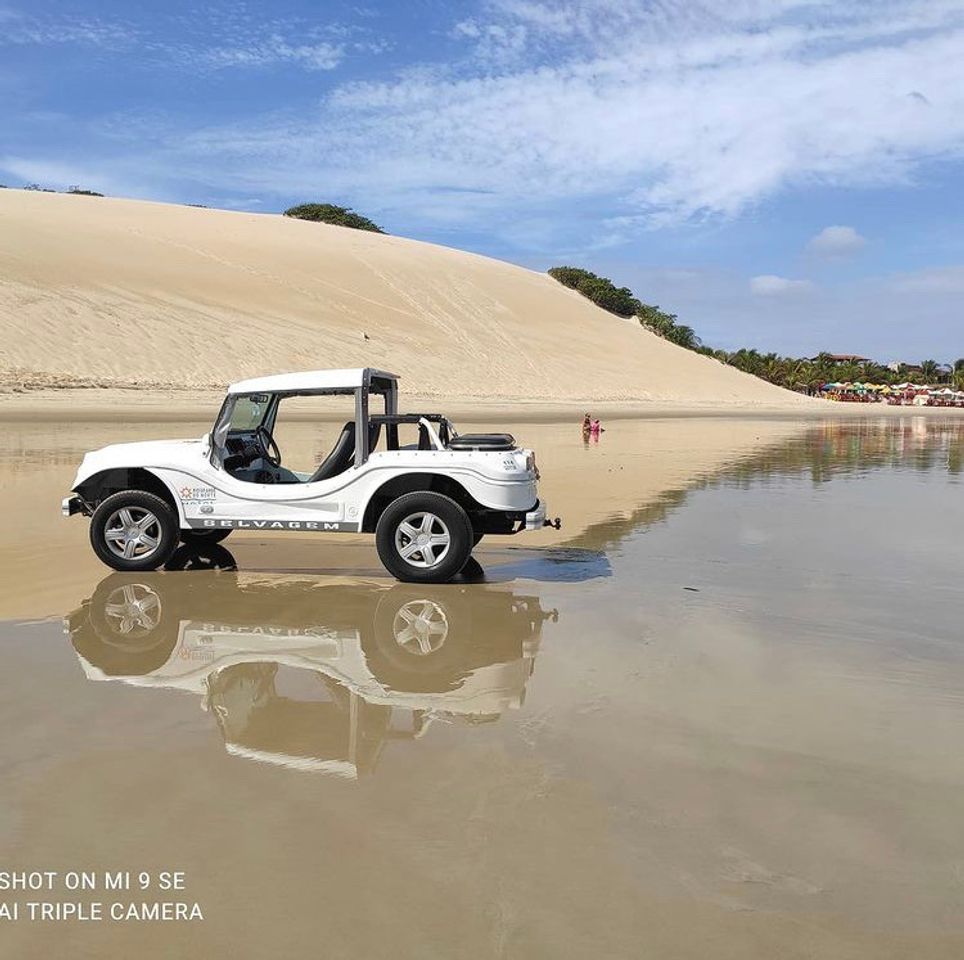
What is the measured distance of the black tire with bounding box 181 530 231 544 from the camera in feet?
32.1

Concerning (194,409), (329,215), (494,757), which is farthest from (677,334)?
(494,757)

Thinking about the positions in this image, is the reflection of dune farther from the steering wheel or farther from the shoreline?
the shoreline

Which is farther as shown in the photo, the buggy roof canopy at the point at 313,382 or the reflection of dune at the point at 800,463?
the reflection of dune at the point at 800,463

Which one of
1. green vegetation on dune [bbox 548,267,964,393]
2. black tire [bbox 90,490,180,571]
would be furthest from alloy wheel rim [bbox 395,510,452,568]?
green vegetation on dune [bbox 548,267,964,393]

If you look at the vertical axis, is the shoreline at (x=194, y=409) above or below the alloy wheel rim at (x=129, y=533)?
above

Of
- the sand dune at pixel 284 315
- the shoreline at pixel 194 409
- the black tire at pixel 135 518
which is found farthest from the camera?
the sand dune at pixel 284 315

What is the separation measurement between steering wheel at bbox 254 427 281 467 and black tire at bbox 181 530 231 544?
100 centimetres

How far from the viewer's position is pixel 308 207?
121 m

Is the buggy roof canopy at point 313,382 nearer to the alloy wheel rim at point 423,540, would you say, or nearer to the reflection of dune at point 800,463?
the alloy wheel rim at point 423,540

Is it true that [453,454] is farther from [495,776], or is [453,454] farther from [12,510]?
[12,510]

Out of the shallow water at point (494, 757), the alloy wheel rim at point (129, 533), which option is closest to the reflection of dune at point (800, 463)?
the shallow water at point (494, 757)

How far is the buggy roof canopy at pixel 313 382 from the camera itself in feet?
27.5

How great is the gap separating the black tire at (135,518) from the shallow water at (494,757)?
212mm

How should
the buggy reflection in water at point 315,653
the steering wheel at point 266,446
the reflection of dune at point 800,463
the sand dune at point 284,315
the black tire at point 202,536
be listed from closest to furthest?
the buggy reflection in water at point 315,653 → the steering wheel at point 266,446 → the black tire at point 202,536 → the reflection of dune at point 800,463 → the sand dune at point 284,315
